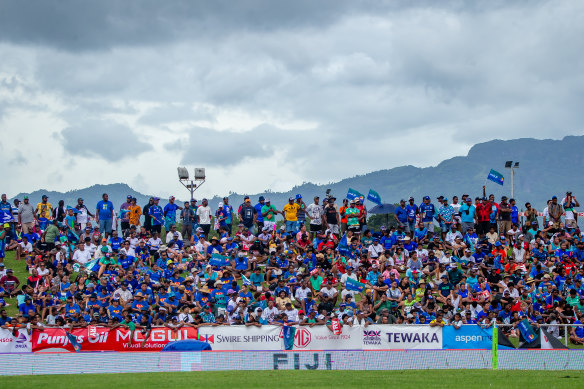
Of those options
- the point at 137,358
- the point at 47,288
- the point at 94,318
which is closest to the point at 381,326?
the point at 137,358

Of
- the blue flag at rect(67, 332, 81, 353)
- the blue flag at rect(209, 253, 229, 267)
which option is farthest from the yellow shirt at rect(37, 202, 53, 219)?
the blue flag at rect(67, 332, 81, 353)

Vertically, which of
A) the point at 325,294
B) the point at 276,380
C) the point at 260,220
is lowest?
the point at 276,380

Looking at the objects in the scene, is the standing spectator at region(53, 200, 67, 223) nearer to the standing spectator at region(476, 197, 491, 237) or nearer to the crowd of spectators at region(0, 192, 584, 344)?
the crowd of spectators at region(0, 192, 584, 344)

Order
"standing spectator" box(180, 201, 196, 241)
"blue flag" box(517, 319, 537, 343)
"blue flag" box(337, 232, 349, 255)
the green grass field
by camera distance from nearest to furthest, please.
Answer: the green grass field → "blue flag" box(517, 319, 537, 343) → "blue flag" box(337, 232, 349, 255) → "standing spectator" box(180, 201, 196, 241)

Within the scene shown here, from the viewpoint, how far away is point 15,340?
21359mm

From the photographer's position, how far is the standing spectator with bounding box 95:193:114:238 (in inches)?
1264

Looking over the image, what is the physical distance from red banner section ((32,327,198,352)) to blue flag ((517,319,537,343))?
869 cm

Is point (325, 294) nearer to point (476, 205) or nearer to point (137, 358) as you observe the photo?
point (137, 358)

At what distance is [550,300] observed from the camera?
78.5 ft

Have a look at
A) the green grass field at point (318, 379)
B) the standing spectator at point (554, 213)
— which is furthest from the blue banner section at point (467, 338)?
the standing spectator at point (554, 213)

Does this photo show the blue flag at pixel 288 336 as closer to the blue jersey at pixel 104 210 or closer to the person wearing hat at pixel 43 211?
the blue jersey at pixel 104 210

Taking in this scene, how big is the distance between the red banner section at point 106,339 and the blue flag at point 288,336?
2421 mm

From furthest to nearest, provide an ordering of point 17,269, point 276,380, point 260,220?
point 260,220
point 17,269
point 276,380

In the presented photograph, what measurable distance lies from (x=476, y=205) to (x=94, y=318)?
16.5 m
